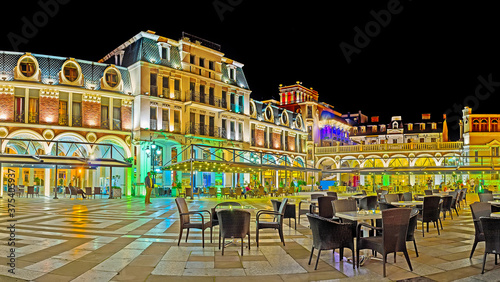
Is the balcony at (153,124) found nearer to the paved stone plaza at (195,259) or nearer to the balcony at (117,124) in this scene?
the balcony at (117,124)

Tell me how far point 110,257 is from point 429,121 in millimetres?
58886

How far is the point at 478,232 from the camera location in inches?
255

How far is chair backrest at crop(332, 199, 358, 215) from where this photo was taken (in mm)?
7672

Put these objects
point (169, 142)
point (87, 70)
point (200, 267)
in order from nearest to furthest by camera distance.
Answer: point (200, 267) < point (87, 70) < point (169, 142)

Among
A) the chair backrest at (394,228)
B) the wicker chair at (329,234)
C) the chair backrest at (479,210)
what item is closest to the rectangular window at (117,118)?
the wicker chair at (329,234)

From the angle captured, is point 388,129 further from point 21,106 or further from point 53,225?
point 53,225

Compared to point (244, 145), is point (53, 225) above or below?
below

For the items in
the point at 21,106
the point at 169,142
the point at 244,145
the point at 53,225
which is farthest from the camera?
the point at 244,145

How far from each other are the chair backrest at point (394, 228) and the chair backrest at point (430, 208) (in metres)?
3.53

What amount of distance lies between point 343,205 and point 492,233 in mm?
2720

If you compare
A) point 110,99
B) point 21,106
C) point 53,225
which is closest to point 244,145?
point 110,99

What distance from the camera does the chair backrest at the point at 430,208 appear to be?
8.98 m

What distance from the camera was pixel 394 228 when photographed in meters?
5.70

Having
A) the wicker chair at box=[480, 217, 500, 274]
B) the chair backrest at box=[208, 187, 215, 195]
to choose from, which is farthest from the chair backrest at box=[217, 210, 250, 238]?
the chair backrest at box=[208, 187, 215, 195]
